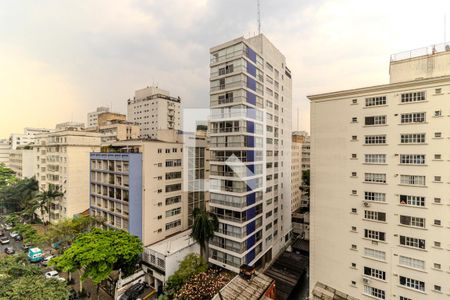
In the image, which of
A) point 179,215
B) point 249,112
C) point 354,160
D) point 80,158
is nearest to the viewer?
point 354,160

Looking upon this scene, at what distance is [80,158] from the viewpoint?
134ft

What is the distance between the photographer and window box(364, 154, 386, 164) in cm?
1964

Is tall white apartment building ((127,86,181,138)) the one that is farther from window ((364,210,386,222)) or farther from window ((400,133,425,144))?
window ((400,133,425,144))

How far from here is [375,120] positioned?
20.0 meters

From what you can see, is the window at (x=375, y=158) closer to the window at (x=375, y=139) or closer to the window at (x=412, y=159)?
the window at (x=375, y=139)

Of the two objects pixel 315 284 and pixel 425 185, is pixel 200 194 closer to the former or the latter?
pixel 315 284

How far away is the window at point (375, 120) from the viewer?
19727mm

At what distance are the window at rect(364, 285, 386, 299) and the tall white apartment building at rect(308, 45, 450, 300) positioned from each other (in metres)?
0.08

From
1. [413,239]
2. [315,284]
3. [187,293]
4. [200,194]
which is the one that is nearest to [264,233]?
[315,284]

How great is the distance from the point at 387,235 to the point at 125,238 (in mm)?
25930

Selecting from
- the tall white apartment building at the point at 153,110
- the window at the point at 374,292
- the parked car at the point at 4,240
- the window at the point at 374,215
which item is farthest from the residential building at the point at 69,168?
the window at the point at 374,215

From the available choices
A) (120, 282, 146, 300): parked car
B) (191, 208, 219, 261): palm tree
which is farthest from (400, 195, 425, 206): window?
(120, 282, 146, 300): parked car

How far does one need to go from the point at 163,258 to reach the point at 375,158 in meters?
24.4

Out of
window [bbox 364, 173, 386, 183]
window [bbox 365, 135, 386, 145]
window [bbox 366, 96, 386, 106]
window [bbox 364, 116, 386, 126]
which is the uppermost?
window [bbox 366, 96, 386, 106]
